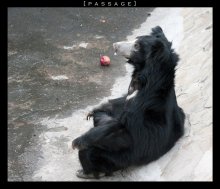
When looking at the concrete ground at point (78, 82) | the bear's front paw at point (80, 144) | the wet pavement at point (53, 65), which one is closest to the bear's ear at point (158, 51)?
the concrete ground at point (78, 82)

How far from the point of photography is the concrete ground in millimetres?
4770

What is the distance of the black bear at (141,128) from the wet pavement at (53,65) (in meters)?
0.83

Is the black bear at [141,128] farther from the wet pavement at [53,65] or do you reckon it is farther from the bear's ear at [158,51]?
the wet pavement at [53,65]

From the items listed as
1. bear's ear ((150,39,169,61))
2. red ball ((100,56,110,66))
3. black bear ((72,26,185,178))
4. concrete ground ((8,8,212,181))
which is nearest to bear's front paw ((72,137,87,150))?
black bear ((72,26,185,178))

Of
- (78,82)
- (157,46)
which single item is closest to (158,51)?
(157,46)

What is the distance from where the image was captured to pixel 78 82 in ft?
22.9

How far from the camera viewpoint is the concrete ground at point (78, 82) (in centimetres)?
477

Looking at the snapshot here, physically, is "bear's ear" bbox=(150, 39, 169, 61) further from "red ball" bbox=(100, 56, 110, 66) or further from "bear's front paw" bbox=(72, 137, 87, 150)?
"red ball" bbox=(100, 56, 110, 66)

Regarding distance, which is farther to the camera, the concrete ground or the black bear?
the concrete ground

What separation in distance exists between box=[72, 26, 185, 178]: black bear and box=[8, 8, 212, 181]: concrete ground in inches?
8.0

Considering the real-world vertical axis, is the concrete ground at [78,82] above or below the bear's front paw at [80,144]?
below

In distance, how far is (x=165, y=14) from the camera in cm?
970

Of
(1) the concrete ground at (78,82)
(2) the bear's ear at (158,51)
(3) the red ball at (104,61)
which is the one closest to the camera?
(2) the bear's ear at (158,51)
